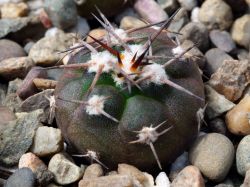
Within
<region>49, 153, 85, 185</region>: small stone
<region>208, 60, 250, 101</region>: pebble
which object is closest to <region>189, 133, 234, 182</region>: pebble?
<region>208, 60, 250, 101</region>: pebble

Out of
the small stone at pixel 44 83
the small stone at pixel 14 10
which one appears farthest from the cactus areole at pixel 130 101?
the small stone at pixel 14 10

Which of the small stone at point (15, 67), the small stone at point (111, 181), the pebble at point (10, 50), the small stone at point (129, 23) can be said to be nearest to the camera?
the small stone at point (111, 181)

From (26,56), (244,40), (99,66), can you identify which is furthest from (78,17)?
(99,66)

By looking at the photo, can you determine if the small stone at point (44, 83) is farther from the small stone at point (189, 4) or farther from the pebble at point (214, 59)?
the small stone at point (189, 4)

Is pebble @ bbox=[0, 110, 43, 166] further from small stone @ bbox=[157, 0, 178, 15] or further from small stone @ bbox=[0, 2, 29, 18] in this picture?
small stone @ bbox=[157, 0, 178, 15]

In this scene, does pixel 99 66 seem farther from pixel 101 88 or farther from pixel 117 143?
pixel 117 143

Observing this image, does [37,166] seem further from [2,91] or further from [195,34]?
[195,34]
